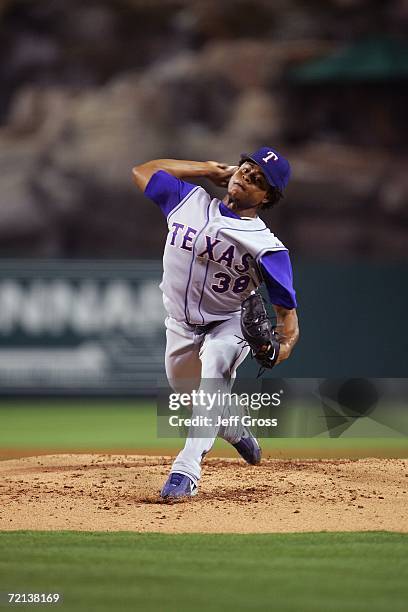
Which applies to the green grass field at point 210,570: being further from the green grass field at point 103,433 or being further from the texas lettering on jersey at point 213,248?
the green grass field at point 103,433

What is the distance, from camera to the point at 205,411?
5.24m

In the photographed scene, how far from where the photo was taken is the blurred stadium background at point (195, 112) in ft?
56.6

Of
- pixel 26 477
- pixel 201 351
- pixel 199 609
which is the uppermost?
pixel 201 351

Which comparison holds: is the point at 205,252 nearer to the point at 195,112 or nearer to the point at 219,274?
the point at 219,274

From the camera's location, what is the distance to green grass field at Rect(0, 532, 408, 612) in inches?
140

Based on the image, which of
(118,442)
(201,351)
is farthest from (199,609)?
(118,442)

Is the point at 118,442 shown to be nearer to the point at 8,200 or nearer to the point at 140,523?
the point at 140,523

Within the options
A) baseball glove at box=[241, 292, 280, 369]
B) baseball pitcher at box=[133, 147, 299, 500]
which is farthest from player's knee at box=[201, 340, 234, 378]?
baseball glove at box=[241, 292, 280, 369]

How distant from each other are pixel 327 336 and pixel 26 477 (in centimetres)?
567

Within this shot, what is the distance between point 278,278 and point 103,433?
4421 mm

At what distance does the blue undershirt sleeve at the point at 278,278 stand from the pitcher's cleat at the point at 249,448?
109 cm

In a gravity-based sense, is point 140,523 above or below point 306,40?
below

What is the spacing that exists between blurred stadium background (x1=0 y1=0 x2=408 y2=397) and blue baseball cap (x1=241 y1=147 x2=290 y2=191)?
35.4 feet

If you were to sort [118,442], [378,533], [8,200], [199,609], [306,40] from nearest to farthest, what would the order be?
[199,609] → [378,533] → [118,442] → [8,200] → [306,40]
